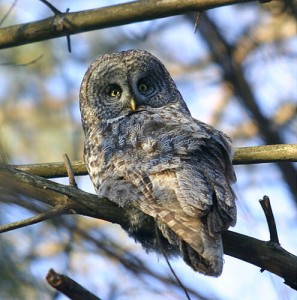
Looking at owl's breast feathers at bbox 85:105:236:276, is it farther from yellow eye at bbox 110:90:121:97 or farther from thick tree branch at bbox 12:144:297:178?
yellow eye at bbox 110:90:121:97

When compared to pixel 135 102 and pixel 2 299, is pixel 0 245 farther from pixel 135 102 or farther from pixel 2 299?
pixel 135 102

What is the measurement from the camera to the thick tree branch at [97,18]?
4.86m

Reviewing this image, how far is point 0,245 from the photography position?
2736 mm

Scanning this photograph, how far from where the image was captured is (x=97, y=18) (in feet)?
16.5

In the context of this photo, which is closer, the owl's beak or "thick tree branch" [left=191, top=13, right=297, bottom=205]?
"thick tree branch" [left=191, top=13, right=297, bottom=205]

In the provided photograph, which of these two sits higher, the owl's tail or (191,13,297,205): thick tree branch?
(191,13,297,205): thick tree branch

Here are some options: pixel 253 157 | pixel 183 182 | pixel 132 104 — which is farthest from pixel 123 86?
pixel 183 182

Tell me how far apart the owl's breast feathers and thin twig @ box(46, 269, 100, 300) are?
122 centimetres

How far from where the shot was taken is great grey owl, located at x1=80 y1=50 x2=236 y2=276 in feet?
12.3

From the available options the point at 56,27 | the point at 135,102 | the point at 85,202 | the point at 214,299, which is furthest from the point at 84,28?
the point at 214,299

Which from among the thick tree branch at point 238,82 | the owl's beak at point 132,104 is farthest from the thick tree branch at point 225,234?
the owl's beak at point 132,104

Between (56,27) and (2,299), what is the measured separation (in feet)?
7.11

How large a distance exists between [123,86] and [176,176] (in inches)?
74.8

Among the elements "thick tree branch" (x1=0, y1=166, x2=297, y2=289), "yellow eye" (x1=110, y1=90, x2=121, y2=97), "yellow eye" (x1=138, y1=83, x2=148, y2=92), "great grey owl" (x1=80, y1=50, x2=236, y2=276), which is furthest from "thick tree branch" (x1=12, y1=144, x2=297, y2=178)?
"yellow eye" (x1=138, y1=83, x2=148, y2=92)
